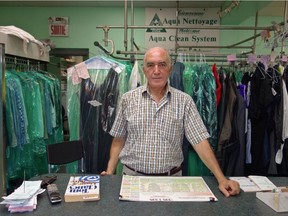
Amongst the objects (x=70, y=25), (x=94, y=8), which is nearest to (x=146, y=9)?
(x=94, y=8)

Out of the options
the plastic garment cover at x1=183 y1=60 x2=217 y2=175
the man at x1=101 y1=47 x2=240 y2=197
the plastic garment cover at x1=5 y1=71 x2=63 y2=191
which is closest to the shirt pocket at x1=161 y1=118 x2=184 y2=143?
the man at x1=101 y1=47 x2=240 y2=197

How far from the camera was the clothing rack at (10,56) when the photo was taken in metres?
1.58

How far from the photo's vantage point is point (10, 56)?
8.95ft

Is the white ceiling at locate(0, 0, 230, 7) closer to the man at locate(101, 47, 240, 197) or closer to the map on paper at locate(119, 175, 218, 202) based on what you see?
the man at locate(101, 47, 240, 197)

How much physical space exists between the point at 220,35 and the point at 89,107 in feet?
12.2

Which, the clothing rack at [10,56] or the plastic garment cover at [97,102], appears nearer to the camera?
the clothing rack at [10,56]

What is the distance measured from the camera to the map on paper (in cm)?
111

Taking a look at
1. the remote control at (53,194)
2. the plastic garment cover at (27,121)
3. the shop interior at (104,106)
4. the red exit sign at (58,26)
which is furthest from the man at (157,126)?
the red exit sign at (58,26)

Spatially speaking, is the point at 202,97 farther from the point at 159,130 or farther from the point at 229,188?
the point at 229,188

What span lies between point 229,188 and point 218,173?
13 centimetres

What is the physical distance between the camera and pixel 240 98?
6.81 feet

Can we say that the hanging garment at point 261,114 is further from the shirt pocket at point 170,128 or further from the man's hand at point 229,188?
the man's hand at point 229,188

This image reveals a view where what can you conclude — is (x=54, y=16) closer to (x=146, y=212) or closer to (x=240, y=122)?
(x=240, y=122)

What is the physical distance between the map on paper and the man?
23 cm
